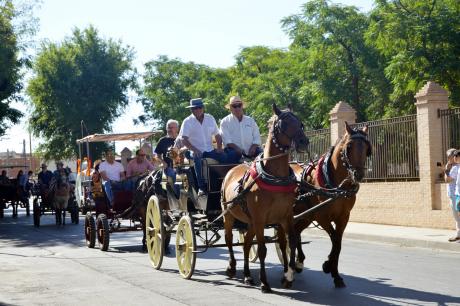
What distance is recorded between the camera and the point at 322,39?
118 ft

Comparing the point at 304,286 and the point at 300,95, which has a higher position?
the point at 300,95

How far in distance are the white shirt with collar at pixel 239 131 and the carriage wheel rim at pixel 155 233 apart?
184 centimetres

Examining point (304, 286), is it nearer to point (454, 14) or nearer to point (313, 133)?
point (313, 133)

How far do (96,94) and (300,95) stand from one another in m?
22.8

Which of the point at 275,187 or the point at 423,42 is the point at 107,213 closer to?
the point at 275,187

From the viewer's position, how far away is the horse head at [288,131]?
9596mm

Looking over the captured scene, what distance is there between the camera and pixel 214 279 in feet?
36.5

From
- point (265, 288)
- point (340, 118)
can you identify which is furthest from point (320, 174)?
point (340, 118)

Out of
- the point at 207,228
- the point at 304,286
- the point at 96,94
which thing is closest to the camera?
the point at 304,286

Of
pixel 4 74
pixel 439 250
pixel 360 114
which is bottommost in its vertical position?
pixel 439 250

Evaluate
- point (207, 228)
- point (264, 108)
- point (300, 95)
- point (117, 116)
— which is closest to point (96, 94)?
point (117, 116)

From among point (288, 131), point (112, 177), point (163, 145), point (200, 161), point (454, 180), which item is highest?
point (163, 145)

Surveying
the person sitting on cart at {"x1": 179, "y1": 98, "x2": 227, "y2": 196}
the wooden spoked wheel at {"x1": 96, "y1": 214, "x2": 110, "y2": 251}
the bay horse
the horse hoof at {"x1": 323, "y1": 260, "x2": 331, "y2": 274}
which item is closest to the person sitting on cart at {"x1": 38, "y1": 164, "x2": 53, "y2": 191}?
the wooden spoked wheel at {"x1": 96, "y1": 214, "x2": 110, "y2": 251}

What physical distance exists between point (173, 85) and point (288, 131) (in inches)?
2059
